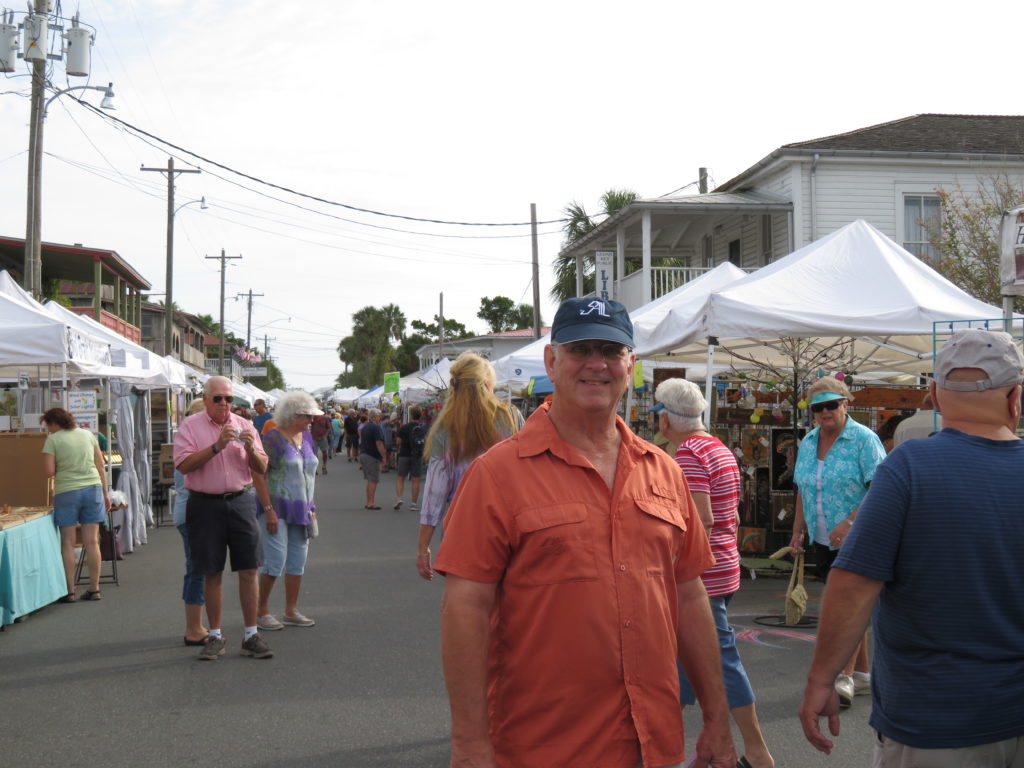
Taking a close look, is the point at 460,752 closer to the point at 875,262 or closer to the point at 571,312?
the point at 571,312

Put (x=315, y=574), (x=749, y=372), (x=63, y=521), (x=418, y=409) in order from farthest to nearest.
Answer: (x=418, y=409), (x=749, y=372), (x=315, y=574), (x=63, y=521)

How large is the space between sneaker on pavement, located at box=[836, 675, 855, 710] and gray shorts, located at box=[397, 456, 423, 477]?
14.1 meters

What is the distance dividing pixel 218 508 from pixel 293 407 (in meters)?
1.01

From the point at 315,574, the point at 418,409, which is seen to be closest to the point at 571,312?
the point at 315,574

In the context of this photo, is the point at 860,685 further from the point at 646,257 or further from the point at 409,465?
the point at 646,257

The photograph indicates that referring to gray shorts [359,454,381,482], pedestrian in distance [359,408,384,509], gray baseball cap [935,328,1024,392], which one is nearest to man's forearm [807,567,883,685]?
gray baseball cap [935,328,1024,392]

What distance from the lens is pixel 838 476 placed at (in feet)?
20.9

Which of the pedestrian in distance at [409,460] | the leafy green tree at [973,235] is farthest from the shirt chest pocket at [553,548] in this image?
the leafy green tree at [973,235]

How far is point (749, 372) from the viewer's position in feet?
45.5

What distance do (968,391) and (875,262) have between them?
7.55m

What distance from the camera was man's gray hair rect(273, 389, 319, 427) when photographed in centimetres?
813

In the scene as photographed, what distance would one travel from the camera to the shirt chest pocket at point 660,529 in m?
2.77

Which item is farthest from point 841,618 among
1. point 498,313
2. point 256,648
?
point 498,313

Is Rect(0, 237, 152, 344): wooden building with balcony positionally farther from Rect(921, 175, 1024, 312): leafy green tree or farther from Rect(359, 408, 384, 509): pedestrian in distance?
Rect(921, 175, 1024, 312): leafy green tree
